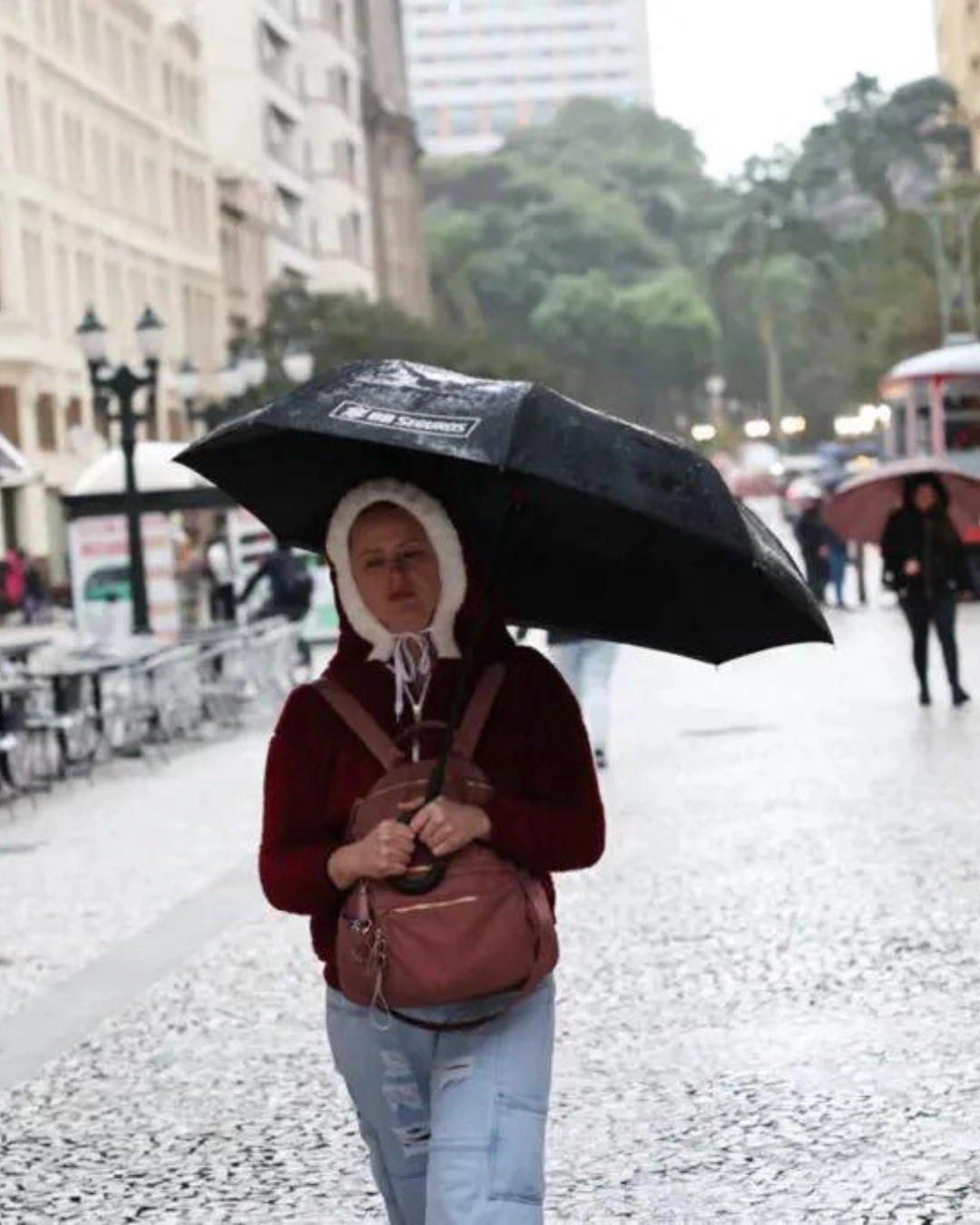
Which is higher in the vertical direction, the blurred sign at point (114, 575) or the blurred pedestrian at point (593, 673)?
the blurred sign at point (114, 575)

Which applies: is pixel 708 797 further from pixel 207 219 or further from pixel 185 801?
pixel 207 219

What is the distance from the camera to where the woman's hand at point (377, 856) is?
4.45m

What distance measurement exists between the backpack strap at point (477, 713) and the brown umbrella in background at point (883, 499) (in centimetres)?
1732

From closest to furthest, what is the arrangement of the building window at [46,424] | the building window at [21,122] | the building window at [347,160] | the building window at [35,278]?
the building window at [21,122]
the building window at [35,278]
the building window at [46,424]
the building window at [347,160]

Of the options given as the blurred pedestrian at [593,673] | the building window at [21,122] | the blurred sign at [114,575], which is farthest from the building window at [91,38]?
the blurred pedestrian at [593,673]

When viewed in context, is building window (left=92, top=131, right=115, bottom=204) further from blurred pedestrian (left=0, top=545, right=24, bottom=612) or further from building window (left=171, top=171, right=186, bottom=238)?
blurred pedestrian (left=0, top=545, right=24, bottom=612)

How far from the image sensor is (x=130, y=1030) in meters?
9.61

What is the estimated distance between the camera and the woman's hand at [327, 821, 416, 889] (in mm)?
4449

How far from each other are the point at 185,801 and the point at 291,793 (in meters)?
14.5

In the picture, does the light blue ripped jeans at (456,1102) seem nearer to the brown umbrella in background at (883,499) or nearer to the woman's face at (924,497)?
the woman's face at (924,497)

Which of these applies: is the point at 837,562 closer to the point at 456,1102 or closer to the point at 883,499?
the point at 883,499

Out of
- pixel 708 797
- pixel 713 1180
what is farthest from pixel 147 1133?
pixel 708 797

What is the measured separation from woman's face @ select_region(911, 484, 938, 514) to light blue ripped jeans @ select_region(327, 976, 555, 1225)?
17171 millimetres

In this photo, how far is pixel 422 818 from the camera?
176 inches
